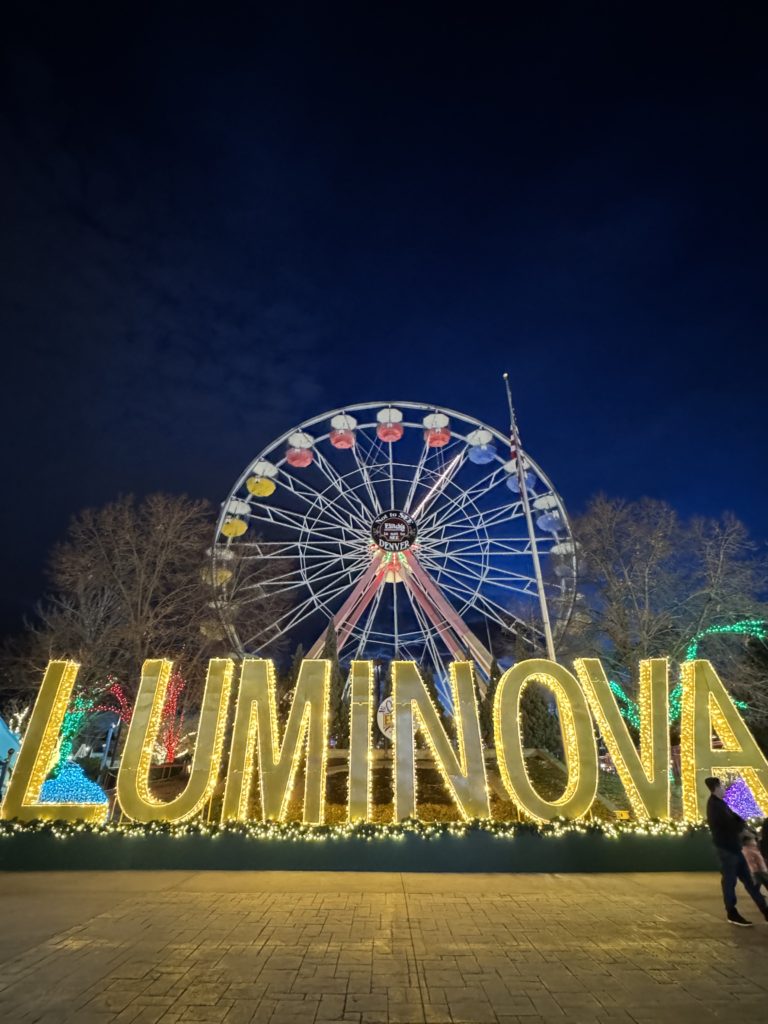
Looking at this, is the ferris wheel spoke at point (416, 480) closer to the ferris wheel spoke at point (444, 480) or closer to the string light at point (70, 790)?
the ferris wheel spoke at point (444, 480)

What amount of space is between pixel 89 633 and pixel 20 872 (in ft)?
39.3

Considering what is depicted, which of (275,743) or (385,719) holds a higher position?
(385,719)

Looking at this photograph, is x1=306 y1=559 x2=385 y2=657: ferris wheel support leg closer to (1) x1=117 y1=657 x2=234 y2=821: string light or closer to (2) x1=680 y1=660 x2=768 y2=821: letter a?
(1) x1=117 y1=657 x2=234 y2=821: string light

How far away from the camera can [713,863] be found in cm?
855

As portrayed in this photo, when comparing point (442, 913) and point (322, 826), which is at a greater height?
point (322, 826)

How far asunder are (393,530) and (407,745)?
14.7m

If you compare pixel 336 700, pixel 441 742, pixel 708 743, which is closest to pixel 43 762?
pixel 441 742

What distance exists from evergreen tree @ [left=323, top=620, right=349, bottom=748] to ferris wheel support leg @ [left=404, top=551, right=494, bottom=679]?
4349 millimetres

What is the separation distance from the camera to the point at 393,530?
77.4 ft

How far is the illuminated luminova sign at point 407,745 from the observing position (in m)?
8.66

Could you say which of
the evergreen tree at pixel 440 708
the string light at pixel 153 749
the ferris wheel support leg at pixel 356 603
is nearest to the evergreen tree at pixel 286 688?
the ferris wheel support leg at pixel 356 603

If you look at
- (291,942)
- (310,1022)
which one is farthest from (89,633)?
(310,1022)

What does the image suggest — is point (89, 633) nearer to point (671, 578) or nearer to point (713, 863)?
point (713, 863)

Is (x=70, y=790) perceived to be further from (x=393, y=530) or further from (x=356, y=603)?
(x=393, y=530)
